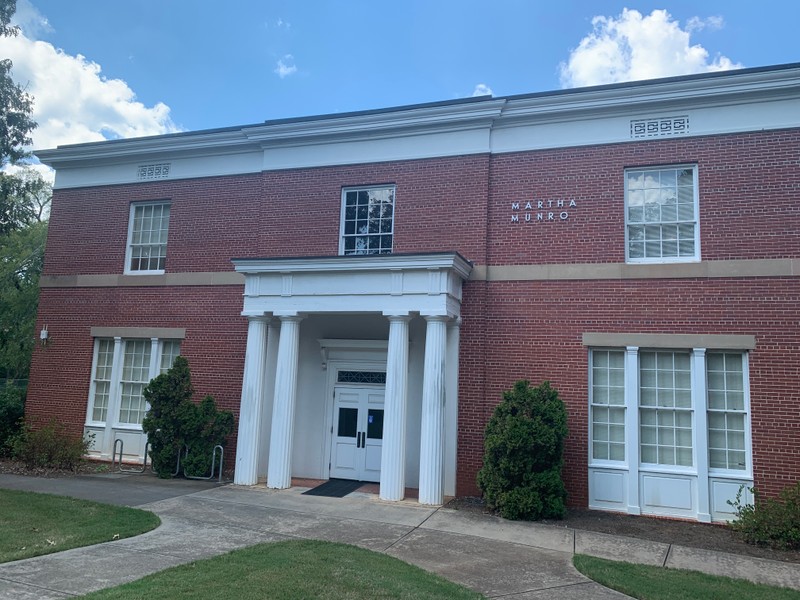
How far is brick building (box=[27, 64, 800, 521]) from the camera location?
11.2 meters

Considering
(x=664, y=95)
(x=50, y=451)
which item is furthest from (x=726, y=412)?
(x=50, y=451)

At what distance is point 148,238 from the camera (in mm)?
16141

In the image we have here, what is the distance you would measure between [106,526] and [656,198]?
1156cm

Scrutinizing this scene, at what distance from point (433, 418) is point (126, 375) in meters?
8.89

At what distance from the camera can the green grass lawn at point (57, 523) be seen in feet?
25.3

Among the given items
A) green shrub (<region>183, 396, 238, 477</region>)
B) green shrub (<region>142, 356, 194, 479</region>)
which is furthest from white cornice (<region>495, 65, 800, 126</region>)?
green shrub (<region>142, 356, 194, 479</region>)

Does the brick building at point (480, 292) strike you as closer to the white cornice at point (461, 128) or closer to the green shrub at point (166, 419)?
the white cornice at point (461, 128)

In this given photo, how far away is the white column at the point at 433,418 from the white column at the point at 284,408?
2.96 metres

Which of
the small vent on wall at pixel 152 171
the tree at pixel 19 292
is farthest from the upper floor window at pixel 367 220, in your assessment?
the tree at pixel 19 292

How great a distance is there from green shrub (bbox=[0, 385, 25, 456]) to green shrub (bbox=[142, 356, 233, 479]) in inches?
208

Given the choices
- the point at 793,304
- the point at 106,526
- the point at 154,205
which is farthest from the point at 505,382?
the point at 154,205

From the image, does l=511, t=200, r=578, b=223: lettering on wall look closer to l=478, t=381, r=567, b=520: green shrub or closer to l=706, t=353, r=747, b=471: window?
l=478, t=381, r=567, b=520: green shrub

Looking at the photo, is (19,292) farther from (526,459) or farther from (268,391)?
(526,459)

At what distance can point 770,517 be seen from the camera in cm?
938
